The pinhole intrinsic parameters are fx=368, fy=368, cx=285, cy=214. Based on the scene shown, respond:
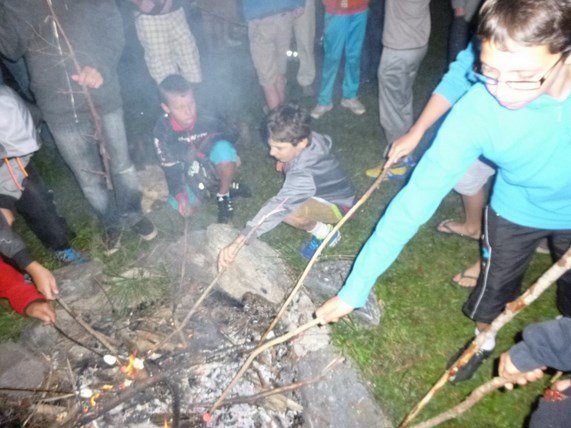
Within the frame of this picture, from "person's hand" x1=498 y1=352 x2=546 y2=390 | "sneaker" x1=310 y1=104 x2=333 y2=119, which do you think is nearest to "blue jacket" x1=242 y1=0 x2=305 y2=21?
"sneaker" x1=310 y1=104 x2=333 y2=119

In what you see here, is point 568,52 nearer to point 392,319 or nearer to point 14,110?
point 392,319

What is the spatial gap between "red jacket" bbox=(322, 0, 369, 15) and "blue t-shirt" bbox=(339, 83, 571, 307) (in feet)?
14.6

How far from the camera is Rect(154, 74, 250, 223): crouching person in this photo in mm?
4375

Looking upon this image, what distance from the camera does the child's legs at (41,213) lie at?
367 centimetres

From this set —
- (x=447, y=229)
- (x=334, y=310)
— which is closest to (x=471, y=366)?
(x=334, y=310)

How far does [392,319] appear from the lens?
3525 millimetres

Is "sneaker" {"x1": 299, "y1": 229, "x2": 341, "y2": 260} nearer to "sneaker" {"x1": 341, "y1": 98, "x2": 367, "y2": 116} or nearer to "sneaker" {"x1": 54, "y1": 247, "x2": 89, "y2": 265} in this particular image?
"sneaker" {"x1": 54, "y1": 247, "x2": 89, "y2": 265}

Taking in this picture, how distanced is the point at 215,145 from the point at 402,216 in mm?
3277

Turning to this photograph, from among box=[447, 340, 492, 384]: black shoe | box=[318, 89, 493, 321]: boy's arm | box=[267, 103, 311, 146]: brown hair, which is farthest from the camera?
box=[267, 103, 311, 146]: brown hair

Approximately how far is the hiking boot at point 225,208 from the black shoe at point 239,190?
312mm

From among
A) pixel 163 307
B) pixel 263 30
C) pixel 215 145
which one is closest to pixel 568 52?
pixel 163 307

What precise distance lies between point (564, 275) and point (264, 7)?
186 inches

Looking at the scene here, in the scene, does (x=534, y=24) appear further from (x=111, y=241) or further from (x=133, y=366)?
(x=111, y=241)

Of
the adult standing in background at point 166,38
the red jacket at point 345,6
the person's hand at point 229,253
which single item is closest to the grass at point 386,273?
the adult standing in background at point 166,38
